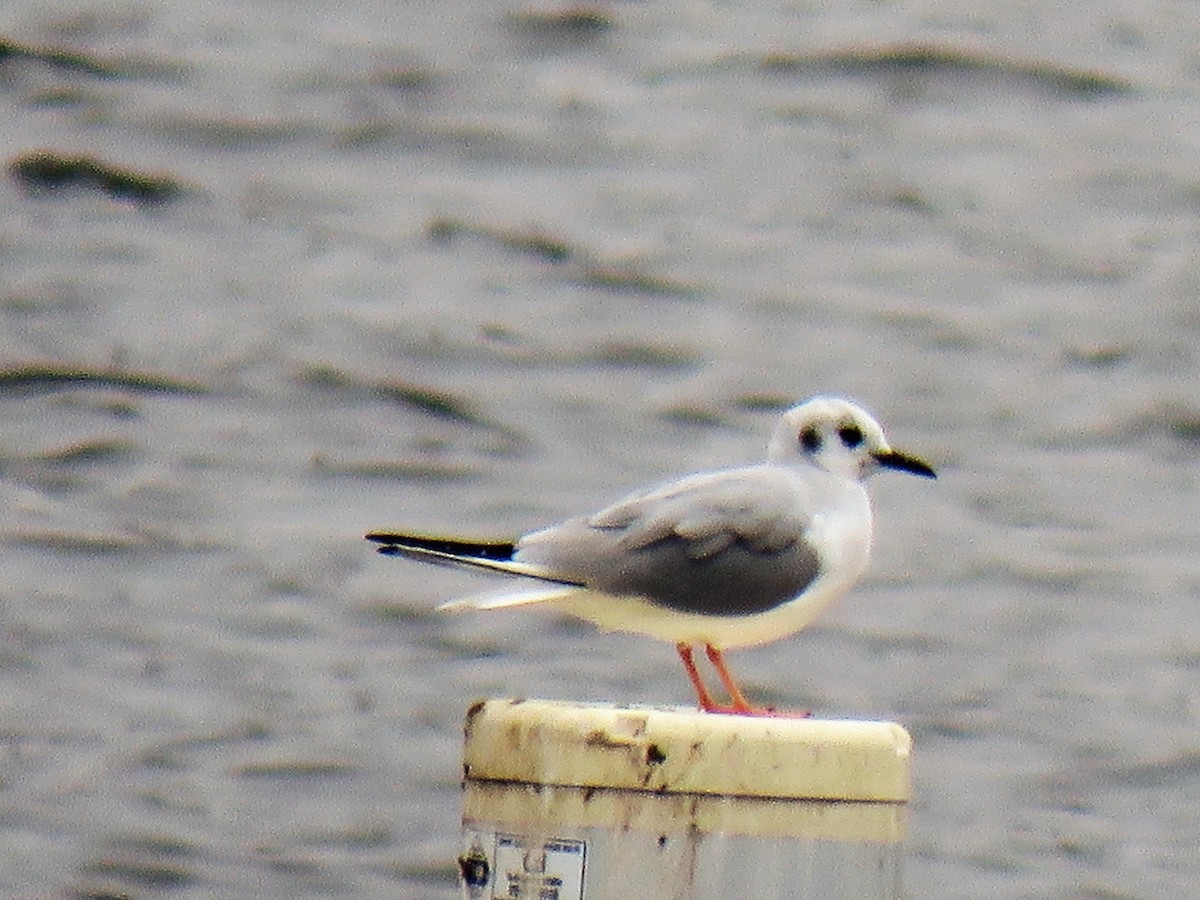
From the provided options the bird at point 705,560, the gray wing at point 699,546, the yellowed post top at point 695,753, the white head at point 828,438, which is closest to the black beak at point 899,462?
the white head at point 828,438

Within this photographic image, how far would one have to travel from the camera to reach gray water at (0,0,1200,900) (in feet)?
28.3

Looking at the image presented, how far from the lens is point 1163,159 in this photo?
11.9 meters

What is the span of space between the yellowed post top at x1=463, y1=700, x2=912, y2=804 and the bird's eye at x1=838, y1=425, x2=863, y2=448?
1.69 metres

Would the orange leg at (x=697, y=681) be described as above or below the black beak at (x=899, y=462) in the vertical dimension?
below

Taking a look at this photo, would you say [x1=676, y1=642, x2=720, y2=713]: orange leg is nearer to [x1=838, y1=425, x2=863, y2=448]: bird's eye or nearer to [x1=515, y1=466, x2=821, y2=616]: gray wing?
[x1=515, y1=466, x2=821, y2=616]: gray wing

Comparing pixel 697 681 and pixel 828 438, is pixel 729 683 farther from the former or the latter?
pixel 828 438

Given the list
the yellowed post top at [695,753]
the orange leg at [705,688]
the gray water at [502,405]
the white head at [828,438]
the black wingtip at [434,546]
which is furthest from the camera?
Answer: the gray water at [502,405]

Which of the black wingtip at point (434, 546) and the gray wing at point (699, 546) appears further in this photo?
the gray wing at point (699, 546)

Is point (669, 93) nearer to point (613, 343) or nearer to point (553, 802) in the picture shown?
point (613, 343)

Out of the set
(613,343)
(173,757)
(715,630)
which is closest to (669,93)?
(613,343)

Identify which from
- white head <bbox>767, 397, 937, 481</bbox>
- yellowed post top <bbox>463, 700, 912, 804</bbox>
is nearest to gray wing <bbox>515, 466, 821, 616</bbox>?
white head <bbox>767, 397, 937, 481</bbox>

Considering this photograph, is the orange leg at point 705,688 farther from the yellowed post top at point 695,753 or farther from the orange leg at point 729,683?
the yellowed post top at point 695,753

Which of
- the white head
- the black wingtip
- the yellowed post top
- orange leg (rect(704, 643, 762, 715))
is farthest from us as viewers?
the white head

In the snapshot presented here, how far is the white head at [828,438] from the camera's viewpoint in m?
4.61
